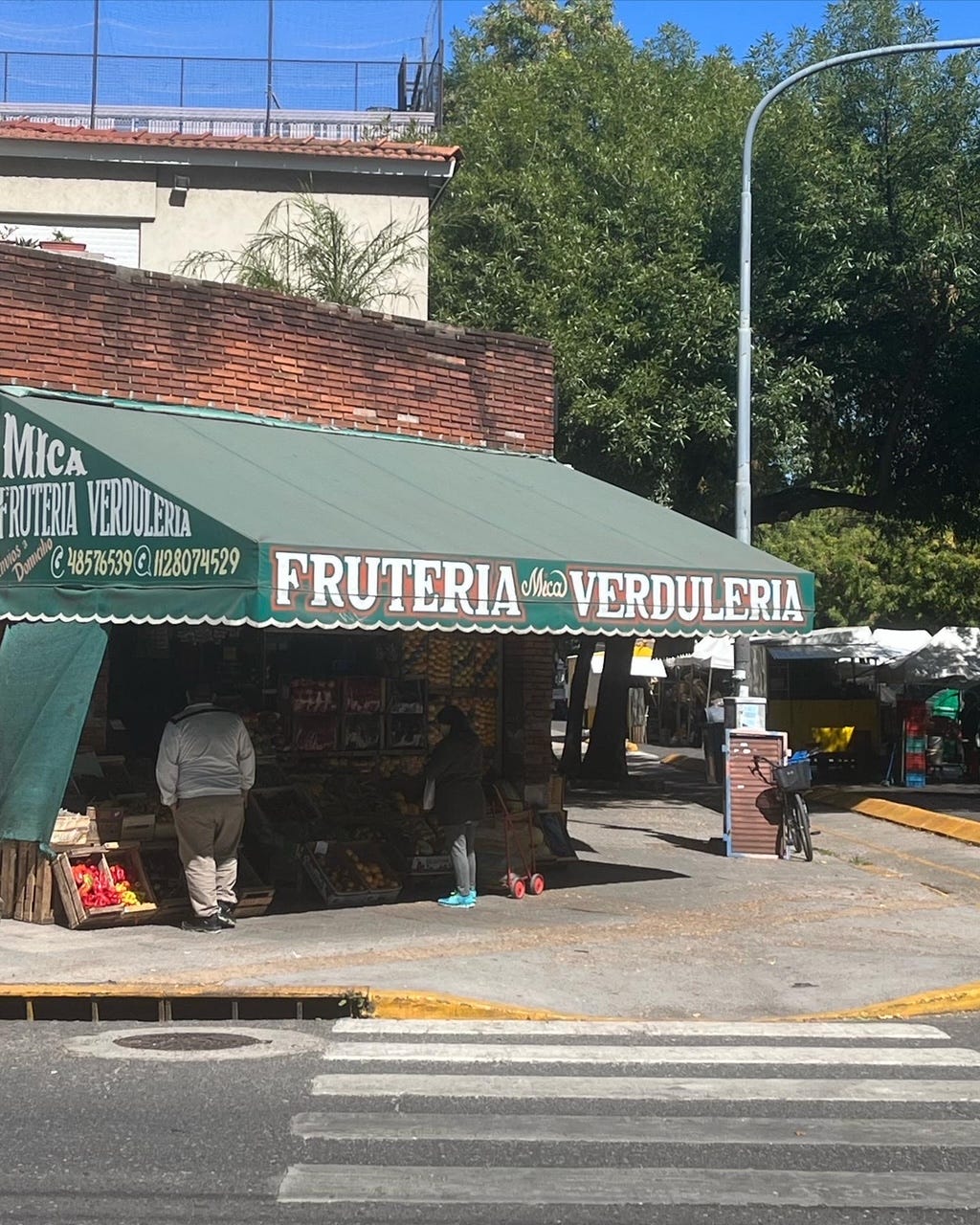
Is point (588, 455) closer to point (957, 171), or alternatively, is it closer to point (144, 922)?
point (957, 171)

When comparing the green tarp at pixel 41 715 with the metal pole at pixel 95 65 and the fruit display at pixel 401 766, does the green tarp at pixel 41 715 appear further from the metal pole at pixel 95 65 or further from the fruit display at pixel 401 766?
the metal pole at pixel 95 65

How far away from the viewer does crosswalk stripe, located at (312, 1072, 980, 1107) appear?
731 centimetres

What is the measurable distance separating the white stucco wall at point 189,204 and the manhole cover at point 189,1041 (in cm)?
1698

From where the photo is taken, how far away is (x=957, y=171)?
79.4 ft

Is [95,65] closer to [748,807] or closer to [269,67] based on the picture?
[269,67]

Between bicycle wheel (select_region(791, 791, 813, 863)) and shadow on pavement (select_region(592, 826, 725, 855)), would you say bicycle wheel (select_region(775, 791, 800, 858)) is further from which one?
shadow on pavement (select_region(592, 826, 725, 855))

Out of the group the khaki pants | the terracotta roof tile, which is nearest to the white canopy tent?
the terracotta roof tile

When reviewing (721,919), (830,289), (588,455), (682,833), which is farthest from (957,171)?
(721,919)

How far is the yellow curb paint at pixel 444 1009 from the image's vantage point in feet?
30.3

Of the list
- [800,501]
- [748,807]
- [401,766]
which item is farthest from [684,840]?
[800,501]

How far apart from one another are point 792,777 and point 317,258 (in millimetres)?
9699

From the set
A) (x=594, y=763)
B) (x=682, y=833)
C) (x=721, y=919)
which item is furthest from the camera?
(x=594, y=763)

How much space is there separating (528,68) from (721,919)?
951 inches

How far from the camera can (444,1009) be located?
930 cm
